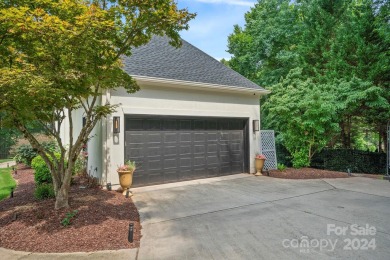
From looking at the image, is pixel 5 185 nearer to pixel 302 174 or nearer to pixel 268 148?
pixel 268 148

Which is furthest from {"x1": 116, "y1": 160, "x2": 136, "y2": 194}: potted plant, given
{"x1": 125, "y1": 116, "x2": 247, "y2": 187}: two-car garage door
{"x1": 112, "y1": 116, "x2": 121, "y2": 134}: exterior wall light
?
{"x1": 112, "y1": 116, "x2": 121, "y2": 134}: exterior wall light

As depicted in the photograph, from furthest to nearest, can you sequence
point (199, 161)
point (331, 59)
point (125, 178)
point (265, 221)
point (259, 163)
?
point (331, 59)
point (259, 163)
point (199, 161)
point (125, 178)
point (265, 221)

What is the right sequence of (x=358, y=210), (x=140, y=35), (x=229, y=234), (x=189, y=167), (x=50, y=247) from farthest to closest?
1. (x=189, y=167)
2. (x=358, y=210)
3. (x=140, y=35)
4. (x=229, y=234)
5. (x=50, y=247)

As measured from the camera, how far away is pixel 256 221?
16.8 ft

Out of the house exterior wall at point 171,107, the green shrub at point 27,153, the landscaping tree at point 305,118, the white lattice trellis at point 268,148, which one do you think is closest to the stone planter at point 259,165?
the house exterior wall at point 171,107

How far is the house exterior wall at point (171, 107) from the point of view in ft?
25.7

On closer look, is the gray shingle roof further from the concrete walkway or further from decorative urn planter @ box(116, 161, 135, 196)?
the concrete walkway

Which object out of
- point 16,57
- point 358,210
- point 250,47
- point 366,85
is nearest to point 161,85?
point 16,57

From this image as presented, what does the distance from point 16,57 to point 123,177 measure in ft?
13.6

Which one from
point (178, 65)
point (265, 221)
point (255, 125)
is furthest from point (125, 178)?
point (255, 125)

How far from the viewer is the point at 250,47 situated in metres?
17.9

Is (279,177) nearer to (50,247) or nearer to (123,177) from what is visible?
(123,177)

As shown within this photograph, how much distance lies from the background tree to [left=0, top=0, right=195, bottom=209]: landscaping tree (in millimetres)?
8045

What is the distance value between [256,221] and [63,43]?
4943 millimetres
